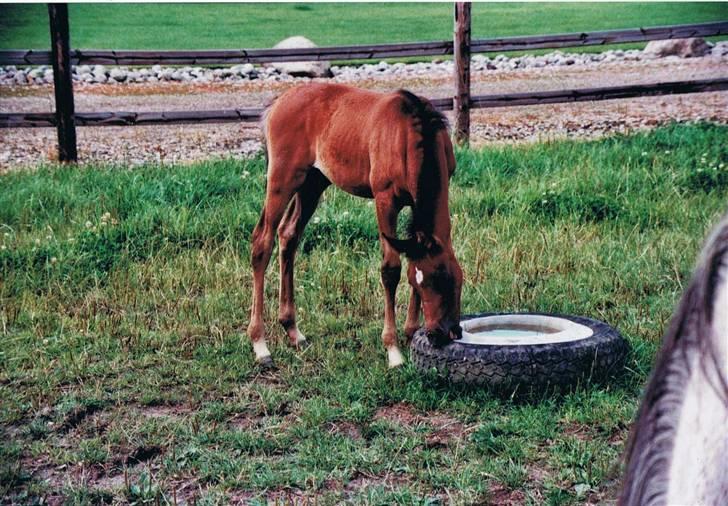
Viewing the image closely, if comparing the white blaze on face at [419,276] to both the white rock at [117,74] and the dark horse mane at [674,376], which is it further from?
the white rock at [117,74]

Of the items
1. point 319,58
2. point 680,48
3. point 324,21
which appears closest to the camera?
point 319,58

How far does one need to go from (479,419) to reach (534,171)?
388 centimetres

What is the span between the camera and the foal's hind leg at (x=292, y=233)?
15.7 ft

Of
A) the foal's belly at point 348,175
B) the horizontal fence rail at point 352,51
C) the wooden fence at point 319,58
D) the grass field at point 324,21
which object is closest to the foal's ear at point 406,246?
the foal's belly at point 348,175

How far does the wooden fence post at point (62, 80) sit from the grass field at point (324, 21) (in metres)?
0.45

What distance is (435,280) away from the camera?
13.3 feet

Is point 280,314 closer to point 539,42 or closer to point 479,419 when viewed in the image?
point 479,419

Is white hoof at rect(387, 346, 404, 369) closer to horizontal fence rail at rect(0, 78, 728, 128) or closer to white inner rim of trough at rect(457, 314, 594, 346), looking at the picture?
white inner rim of trough at rect(457, 314, 594, 346)

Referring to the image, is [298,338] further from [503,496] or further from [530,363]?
[503,496]

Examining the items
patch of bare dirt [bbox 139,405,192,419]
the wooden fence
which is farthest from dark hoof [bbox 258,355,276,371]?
the wooden fence

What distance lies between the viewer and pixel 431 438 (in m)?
3.53

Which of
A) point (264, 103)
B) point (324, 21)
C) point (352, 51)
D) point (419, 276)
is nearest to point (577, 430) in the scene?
point (419, 276)

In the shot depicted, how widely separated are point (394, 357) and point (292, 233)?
3.45ft

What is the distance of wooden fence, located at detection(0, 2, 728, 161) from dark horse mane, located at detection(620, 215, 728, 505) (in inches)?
310
